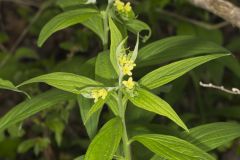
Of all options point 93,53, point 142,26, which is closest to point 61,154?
point 93,53

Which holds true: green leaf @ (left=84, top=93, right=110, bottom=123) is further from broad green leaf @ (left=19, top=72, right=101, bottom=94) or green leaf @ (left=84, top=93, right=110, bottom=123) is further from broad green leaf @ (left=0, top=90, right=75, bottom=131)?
broad green leaf @ (left=0, top=90, right=75, bottom=131)

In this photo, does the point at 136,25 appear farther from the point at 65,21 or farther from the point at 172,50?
the point at 65,21

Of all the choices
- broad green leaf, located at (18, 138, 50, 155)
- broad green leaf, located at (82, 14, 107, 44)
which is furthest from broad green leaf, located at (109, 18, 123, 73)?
broad green leaf, located at (18, 138, 50, 155)

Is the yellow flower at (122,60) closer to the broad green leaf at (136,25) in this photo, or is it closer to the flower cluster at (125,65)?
the flower cluster at (125,65)

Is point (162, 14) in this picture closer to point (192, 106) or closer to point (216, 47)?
point (192, 106)

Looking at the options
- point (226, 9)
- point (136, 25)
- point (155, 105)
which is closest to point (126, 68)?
point (155, 105)
